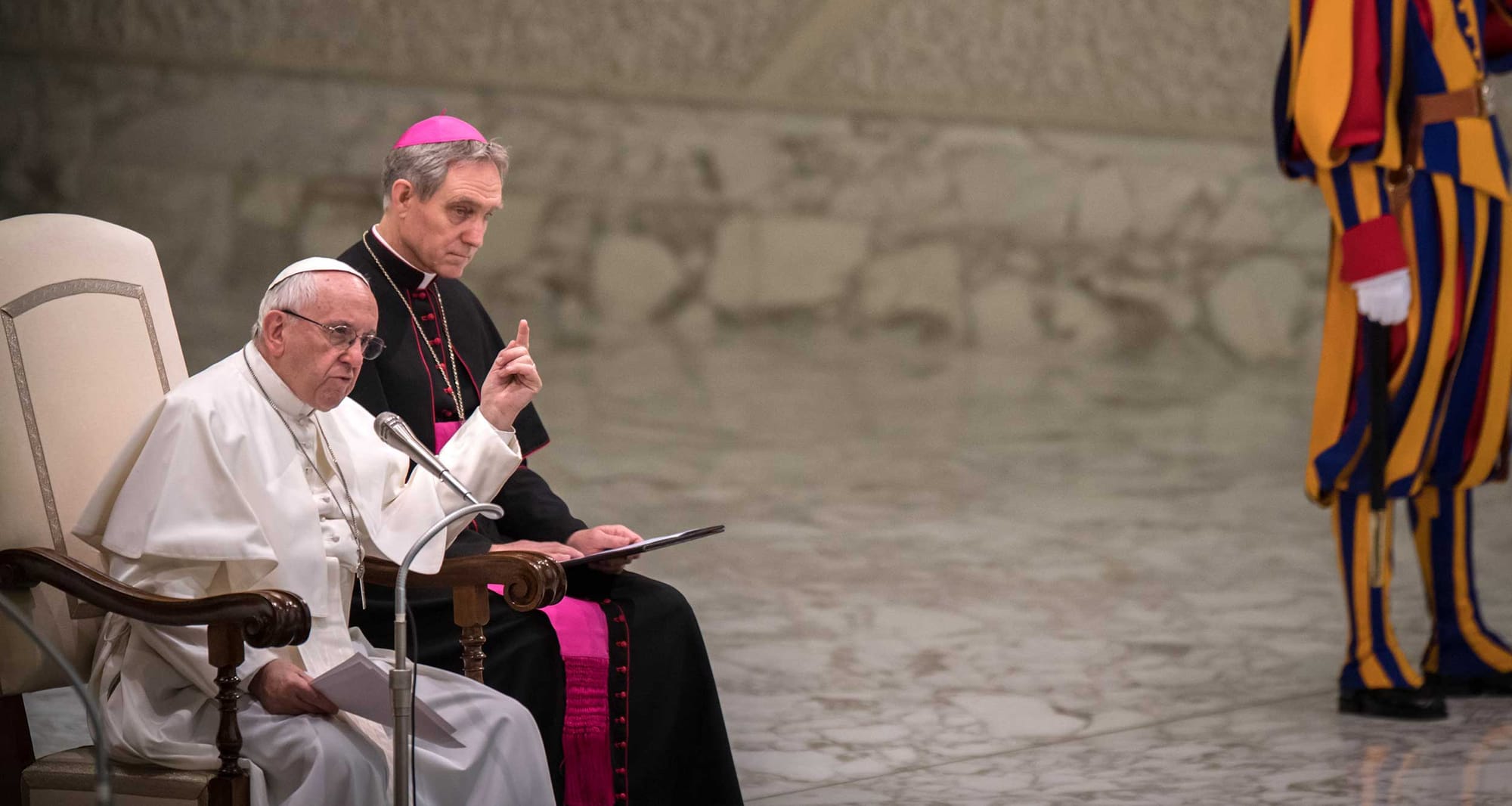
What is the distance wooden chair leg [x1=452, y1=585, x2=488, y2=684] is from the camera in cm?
300

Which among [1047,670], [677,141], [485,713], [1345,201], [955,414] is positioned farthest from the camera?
[677,141]

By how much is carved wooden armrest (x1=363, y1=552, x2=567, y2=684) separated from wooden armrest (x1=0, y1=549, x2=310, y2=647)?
1.39 feet

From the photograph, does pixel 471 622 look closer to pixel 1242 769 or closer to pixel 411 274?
pixel 411 274

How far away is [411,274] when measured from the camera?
3537mm

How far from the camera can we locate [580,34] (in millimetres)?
10664

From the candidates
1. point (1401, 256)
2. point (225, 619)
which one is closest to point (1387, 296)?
Result: point (1401, 256)

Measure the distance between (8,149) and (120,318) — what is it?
7606 millimetres

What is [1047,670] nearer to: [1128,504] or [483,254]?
[1128,504]

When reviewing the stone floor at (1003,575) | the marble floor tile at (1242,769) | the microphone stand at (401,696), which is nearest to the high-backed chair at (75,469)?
the microphone stand at (401,696)

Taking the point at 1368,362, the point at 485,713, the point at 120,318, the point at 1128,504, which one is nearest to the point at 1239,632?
the point at 1368,362

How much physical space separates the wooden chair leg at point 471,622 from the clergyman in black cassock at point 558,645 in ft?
0.75

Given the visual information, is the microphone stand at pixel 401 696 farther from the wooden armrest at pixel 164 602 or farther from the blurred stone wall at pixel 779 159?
the blurred stone wall at pixel 779 159

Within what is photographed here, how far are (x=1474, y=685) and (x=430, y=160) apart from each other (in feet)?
9.28

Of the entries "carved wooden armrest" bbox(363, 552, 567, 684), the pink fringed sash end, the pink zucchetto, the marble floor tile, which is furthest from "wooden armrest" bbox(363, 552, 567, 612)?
the marble floor tile
